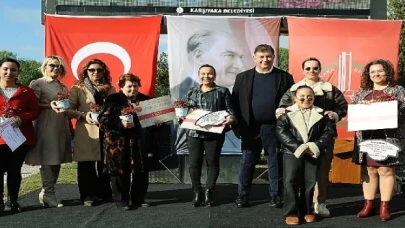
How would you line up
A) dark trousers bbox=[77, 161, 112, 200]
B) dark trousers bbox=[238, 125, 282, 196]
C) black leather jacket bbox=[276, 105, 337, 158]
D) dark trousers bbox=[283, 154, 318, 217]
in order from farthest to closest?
dark trousers bbox=[77, 161, 112, 200] → dark trousers bbox=[238, 125, 282, 196] → dark trousers bbox=[283, 154, 318, 217] → black leather jacket bbox=[276, 105, 337, 158]

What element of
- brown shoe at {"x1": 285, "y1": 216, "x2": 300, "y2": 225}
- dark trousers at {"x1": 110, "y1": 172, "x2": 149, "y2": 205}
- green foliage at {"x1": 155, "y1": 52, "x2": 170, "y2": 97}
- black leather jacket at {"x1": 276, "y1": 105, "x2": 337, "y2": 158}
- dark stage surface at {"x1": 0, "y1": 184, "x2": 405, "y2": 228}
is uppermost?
green foliage at {"x1": 155, "y1": 52, "x2": 170, "y2": 97}

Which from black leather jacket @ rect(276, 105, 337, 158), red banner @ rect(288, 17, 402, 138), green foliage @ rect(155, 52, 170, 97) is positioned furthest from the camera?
green foliage @ rect(155, 52, 170, 97)

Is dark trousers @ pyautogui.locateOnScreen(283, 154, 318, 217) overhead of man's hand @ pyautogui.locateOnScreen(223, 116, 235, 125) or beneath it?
beneath

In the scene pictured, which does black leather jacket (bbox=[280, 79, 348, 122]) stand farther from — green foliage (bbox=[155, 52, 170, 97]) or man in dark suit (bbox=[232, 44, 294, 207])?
green foliage (bbox=[155, 52, 170, 97])

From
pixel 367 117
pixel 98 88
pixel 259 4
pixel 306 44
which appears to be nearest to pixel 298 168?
pixel 367 117

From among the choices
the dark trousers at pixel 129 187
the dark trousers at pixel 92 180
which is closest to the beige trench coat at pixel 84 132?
the dark trousers at pixel 92 180

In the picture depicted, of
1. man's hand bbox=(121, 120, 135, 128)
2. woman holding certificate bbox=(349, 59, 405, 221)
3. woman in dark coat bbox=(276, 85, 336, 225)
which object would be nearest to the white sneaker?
woman in dark coat bbox=(276, 85, 336, 225)

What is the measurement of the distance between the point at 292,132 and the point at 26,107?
2.85 metres

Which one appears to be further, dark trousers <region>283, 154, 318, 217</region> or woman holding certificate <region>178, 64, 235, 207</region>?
woman holding certificate <region>178, 64, 235, 207</region>

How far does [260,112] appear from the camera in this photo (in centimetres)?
545

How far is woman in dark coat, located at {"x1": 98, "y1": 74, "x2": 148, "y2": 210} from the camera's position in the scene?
529cm

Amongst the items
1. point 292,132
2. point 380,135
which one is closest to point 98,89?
point 292,132

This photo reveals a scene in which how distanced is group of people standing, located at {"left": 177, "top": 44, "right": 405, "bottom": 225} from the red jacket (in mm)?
1605

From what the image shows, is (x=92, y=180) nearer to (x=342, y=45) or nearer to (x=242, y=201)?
(x=242, y=201)
